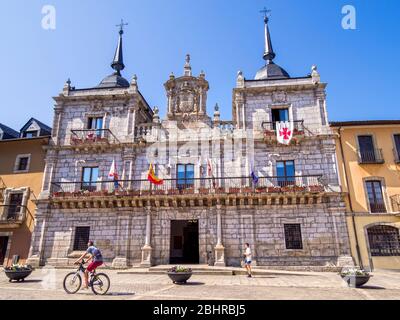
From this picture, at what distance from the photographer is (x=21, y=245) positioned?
20.0m

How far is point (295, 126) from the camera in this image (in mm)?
20719

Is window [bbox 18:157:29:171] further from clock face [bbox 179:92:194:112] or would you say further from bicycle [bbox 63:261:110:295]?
bicycle [bbox 63:261:110:295]

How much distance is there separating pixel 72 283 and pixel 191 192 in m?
A: 10.5

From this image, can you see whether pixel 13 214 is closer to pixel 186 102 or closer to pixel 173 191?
pixel 173 191

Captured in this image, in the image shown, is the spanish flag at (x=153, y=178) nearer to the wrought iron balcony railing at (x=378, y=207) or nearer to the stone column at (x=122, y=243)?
the stone column at (x=122, y=243)

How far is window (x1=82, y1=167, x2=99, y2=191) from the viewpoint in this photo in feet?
67.6

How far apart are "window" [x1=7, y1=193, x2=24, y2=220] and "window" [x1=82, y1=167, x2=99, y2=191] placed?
4902 mm

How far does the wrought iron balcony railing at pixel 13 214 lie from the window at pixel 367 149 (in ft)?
79.6

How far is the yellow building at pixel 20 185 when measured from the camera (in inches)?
792

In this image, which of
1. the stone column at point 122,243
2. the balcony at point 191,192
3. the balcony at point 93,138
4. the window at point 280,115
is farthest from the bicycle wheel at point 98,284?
the window at point 280,115

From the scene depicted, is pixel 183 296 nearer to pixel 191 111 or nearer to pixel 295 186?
pixel 295 186

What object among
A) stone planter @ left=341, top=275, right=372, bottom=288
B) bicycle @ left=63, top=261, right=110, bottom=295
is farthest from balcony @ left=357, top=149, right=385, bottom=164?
bicycle @ left=63, top=261, right=110, bottom=295
